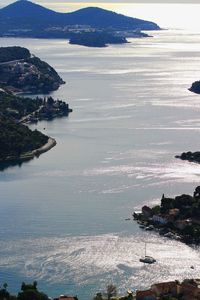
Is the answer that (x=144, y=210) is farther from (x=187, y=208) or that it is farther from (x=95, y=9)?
(x=95, y=9)

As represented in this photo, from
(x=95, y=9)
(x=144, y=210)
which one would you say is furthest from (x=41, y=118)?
(x=95, y=9)

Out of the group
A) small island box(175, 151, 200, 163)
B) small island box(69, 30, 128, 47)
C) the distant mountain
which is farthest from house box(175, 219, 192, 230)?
the distant mountain

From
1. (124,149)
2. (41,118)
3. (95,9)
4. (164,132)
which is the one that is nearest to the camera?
(124,149)

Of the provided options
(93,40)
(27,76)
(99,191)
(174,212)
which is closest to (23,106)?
(27,76)

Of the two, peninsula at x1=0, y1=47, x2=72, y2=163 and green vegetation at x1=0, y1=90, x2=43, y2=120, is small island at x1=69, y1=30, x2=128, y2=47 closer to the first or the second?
peninsula at x1=0, y1=47, x2=72, y2=163

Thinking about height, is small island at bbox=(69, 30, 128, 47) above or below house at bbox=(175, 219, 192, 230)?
above

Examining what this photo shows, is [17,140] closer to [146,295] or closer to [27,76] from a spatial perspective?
[146,295]

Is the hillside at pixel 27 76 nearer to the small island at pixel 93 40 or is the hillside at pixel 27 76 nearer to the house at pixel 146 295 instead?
the house at pixel 146 295
